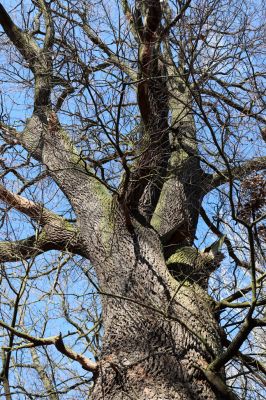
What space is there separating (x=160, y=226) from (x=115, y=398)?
76.0 inches

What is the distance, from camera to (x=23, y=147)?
18.1 ft

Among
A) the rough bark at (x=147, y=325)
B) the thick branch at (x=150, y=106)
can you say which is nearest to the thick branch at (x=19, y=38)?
the thick branch at (x=150, y=106)

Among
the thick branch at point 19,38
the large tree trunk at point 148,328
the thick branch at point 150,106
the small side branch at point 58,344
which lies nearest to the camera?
the large tree trunk at point 148,328

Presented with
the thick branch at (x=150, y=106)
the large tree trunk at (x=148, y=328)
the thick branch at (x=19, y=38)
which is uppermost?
the thick branch at (x=19, y=38)

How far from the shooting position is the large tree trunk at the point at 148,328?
346cm

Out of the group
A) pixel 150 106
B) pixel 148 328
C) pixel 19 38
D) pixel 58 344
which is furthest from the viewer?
pixel 19 38

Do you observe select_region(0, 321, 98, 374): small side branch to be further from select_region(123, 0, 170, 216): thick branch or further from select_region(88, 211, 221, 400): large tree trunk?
select_region(123, 0, 170, 216): thick branch

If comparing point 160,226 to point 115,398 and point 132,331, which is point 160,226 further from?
point 115,398

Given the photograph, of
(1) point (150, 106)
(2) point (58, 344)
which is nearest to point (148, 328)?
(2) point (58, 344)

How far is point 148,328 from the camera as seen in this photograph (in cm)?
372

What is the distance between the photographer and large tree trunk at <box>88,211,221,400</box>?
3.46 m

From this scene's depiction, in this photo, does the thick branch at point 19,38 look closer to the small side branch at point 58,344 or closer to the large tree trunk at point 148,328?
the large tree trunk at point 148,328

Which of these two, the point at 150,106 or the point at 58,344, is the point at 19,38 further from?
the point at 58,344

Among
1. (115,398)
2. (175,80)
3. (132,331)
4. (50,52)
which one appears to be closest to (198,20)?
(175,80)
